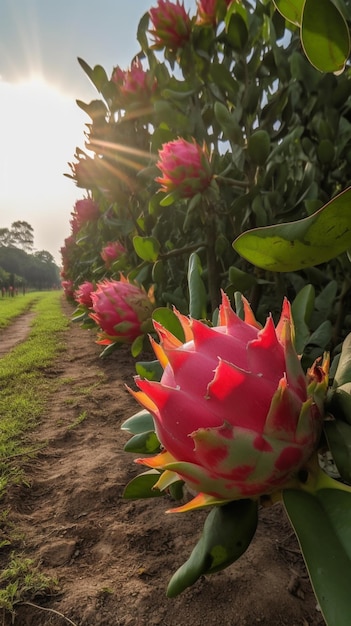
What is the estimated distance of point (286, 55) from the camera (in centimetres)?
173

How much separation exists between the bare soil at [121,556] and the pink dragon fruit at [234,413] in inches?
24.3

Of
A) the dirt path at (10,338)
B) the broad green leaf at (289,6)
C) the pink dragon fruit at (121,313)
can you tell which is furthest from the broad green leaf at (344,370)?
the dirt path at (10,338)

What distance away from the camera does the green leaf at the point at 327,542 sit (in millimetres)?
323

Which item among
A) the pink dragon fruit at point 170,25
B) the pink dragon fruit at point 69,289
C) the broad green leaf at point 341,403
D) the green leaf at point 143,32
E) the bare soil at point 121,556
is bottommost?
the bare soil at point 121,556

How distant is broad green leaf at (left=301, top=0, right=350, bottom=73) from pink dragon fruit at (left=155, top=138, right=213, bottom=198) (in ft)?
2.58

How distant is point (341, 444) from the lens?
1.36 feet

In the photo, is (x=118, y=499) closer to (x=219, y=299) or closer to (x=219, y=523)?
(x=219, y=299)

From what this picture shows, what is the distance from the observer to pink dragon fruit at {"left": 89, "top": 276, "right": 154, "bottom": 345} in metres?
1.20

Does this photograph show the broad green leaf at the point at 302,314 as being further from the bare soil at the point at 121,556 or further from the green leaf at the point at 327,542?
the bare soil at the point at 121,556

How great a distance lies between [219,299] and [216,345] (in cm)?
101

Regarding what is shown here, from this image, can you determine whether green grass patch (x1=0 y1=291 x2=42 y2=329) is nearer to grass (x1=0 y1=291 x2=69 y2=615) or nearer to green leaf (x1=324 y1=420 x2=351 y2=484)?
grass (x1=0 y1=291 x2=69 y2=615)

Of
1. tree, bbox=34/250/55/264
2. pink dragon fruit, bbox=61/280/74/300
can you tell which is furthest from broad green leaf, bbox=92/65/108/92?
tree, bbox=34/250/55/264

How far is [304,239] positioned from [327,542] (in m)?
0.27

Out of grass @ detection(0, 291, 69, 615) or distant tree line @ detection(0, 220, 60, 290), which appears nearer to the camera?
grass @ detection(0, 291, 69, 615)
